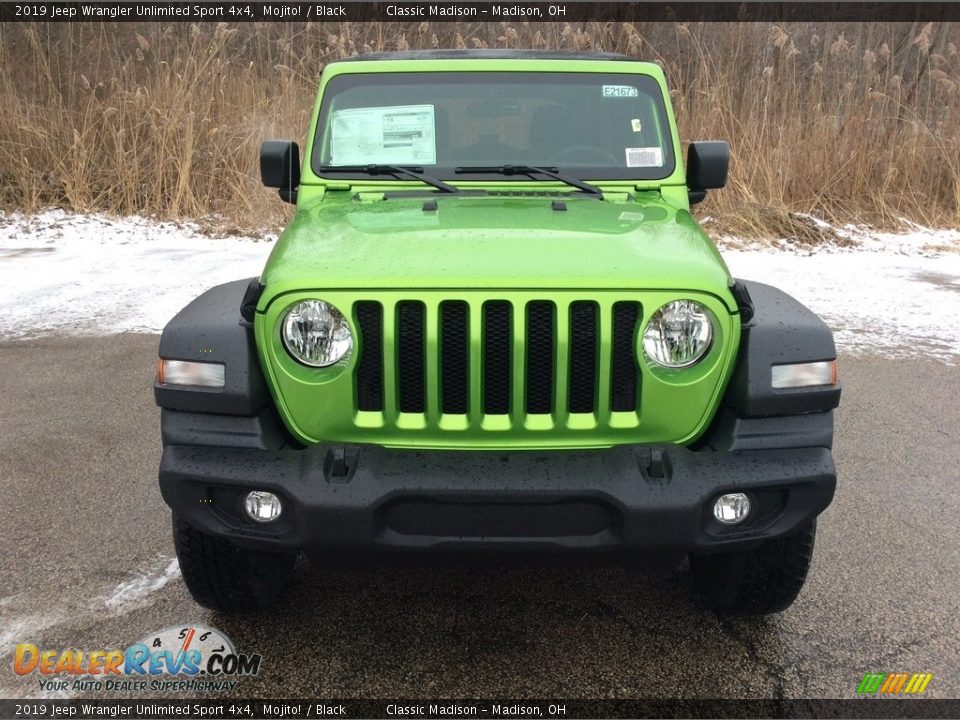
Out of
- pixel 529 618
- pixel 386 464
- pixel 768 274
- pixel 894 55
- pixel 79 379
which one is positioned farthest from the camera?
pixel 894 55

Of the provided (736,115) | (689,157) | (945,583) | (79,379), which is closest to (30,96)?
(79,379)

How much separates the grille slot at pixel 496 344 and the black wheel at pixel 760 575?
823 mm

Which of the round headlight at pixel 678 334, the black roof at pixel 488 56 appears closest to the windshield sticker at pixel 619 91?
the black roof at pixel 488 56

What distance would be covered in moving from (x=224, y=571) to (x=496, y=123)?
1952 mm

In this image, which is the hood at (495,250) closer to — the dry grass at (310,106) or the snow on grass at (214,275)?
the snow on grass at (214,275)

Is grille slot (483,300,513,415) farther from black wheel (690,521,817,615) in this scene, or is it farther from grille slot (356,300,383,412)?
black wheel (690,521,817,615)

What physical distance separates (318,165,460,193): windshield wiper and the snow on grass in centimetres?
330

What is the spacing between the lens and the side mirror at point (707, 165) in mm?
3375

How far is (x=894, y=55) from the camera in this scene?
34.1 feet

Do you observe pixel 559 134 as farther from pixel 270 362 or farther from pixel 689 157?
pixel 270 362

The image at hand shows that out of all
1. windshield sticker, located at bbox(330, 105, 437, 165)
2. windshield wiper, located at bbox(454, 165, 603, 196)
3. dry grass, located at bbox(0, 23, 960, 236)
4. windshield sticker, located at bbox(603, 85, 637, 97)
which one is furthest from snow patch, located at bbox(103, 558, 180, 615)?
dry grass, located at bbox(0, 23, 960, 236)

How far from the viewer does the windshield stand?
10.7 ft

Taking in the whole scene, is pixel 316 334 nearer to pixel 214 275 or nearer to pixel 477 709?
pixel 477 709

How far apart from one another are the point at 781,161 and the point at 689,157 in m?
6.54
